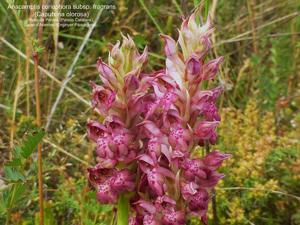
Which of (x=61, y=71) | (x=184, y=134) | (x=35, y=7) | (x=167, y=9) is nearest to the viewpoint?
(x=184, y=134)

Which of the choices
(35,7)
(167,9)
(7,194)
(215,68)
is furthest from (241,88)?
(215,68)

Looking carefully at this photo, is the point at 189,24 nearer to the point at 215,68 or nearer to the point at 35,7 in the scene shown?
the point at 215,68

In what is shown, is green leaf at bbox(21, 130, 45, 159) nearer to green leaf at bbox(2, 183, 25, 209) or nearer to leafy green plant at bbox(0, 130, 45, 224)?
leafy green plant at bbox(0, 130, 45, 224)

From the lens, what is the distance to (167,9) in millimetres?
4223

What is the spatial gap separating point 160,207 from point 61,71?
8.01 ft

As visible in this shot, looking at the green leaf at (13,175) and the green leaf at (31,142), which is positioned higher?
the green leaf at (31,142)

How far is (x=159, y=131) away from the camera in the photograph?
1.35m

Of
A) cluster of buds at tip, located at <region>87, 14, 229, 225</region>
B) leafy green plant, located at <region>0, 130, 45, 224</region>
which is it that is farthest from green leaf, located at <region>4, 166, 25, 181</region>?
cluster of buds at tip, located at <region>87, 14, 229, 225</region>

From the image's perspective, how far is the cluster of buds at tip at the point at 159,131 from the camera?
52.9 inches

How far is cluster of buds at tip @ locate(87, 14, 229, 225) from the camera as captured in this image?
4.41 feet

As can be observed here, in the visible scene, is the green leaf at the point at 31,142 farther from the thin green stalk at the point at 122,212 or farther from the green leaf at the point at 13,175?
the thin green stalk at the point at 122,212

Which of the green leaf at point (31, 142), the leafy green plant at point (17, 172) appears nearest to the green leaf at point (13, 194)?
the leafy green plant at point (17, 172)

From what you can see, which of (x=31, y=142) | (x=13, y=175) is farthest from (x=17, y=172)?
(x=31, y=142)

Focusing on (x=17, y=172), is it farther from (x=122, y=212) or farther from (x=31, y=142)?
(x=122, y=212)
